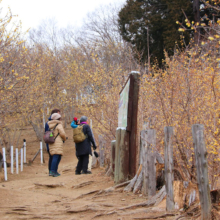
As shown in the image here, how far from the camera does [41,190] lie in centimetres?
796

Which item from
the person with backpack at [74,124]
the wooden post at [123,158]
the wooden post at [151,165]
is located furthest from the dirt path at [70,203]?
the person with backpack at [74,124]

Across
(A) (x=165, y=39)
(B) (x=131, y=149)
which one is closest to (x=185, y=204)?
(B) (x=131, y=149)

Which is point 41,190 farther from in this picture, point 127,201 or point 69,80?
point 69,80

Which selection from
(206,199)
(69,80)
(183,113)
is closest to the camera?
(206,199)

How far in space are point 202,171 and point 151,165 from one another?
1.76 meters

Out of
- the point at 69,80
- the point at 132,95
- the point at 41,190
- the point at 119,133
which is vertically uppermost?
the point at 69,80

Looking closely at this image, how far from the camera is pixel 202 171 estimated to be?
3539 millimetres

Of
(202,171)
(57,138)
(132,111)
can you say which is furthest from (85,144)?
(202,171)

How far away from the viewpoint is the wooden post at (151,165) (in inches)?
205

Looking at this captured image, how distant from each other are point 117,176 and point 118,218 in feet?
7.73

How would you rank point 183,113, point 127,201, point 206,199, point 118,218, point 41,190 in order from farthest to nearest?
point 41,190 → point 183,113 → point 127,201 → point 118,218 → point 206,199

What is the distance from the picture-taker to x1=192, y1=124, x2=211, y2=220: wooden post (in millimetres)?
3484

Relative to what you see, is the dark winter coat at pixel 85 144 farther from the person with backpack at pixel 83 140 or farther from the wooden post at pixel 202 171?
the wooden post at pixel 202 171

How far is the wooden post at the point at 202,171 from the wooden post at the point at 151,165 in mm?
1609
